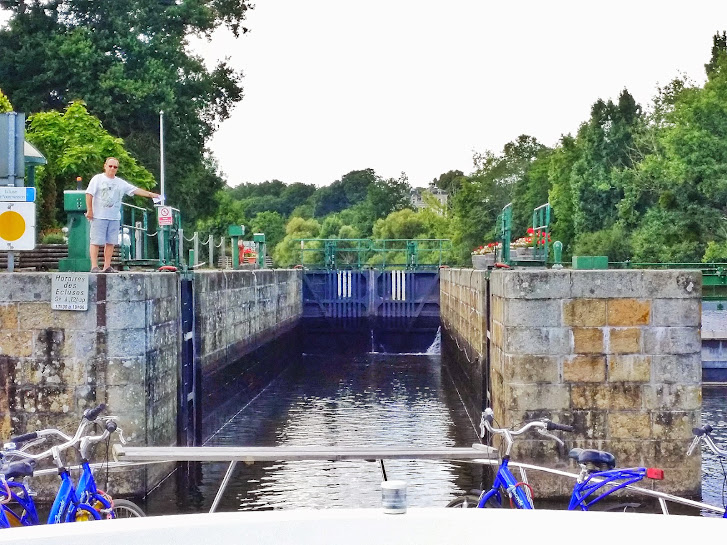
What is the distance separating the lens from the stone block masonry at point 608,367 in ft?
31.2

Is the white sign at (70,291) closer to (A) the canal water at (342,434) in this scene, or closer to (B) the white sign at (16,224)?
(B) the white sign at (16,224)

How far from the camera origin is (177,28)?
129ft

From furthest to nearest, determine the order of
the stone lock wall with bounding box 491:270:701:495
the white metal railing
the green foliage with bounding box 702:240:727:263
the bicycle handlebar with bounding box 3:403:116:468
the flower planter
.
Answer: the green foliage with bounding box 702:240:727:263 → the flower planter → the stone lock wall with bounding box 491:270:701:495 → the white metal railing → the bicycle handlebar with bounding box 3:403:116:468

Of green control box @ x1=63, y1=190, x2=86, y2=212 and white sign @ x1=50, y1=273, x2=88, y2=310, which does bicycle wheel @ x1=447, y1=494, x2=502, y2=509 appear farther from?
green control box @ x1=63, y1=190, x2=86, y2=212

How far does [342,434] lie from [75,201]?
493 centimetres

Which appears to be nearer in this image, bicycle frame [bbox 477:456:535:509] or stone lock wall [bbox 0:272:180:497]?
bicycle frame [bbox 477:456:535:509]

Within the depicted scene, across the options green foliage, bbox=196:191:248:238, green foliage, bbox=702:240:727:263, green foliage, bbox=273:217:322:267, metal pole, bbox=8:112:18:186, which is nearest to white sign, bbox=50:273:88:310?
metal pole, bbox=8:112:18:186

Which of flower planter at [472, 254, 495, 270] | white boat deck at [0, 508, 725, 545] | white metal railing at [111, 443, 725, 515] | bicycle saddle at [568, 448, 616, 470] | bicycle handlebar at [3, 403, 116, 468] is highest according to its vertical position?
flower planter at [472, 254, 495, 270]

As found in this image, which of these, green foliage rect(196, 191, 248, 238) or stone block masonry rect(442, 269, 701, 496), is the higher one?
green foliage rect(196, 191, 248, 238)

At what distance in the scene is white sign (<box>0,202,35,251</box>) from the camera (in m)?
9.41

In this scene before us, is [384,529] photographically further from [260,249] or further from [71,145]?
[71,145]

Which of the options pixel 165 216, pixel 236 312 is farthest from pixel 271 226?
pixel 165 216

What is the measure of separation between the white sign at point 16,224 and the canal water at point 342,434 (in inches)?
92.8

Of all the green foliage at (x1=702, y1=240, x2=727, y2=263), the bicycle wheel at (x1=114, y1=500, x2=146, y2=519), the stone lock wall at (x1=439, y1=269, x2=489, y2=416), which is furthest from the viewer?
the green foliage at (x1=702, y1=240, x2=727, y2=263)
